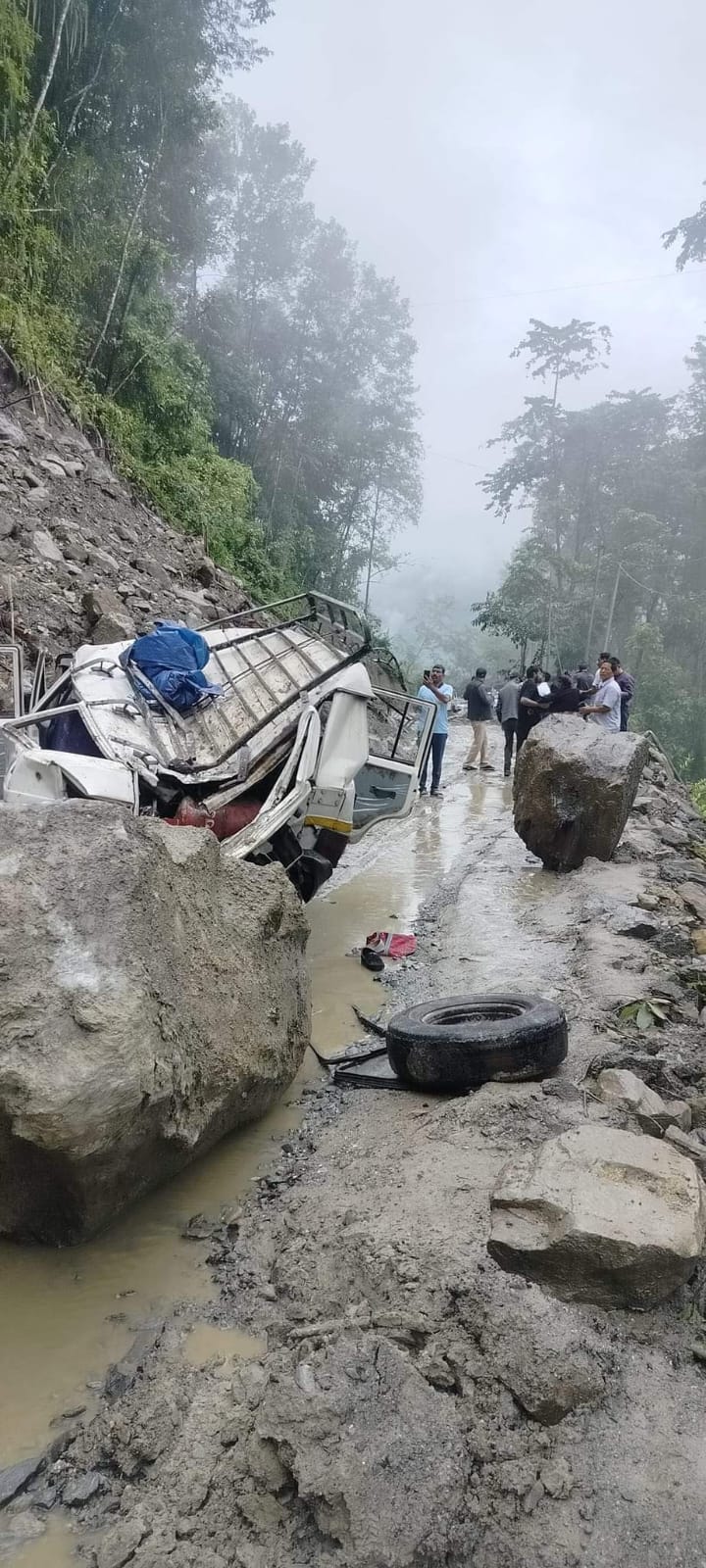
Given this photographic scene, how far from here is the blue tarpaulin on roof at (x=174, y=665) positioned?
6.27 metres

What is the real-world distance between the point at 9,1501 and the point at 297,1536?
790 millimetres

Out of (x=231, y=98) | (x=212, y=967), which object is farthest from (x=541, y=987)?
(x=231, y=98)

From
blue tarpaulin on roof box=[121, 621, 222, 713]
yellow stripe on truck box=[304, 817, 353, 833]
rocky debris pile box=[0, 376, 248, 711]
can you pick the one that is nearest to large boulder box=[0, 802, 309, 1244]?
yellow stripe on truck box=[304, 817, 353, 833]

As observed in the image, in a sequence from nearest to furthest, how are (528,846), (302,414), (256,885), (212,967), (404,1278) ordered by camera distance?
(404,1278) → (212,967) → (256,885) → (528,846) → (302,414)

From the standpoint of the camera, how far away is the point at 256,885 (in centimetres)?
418

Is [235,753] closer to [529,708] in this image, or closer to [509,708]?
[529,708]

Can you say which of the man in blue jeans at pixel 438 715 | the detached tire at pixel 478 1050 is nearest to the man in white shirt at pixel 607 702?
the man in blue jeans at pixel 438 715

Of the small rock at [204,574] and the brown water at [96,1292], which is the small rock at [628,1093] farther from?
the small rock at [204,574]

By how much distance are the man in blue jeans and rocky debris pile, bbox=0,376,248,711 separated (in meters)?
3.76

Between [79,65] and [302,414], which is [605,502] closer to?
[302,414]

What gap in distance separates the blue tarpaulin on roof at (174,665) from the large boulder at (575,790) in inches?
123

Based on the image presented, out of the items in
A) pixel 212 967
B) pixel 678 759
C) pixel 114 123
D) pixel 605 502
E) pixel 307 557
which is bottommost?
pixel 678 759

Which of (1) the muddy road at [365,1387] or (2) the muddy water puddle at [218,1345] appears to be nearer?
(1) the muddy road at [365,1387]

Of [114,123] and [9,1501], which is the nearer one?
[9,1501]
